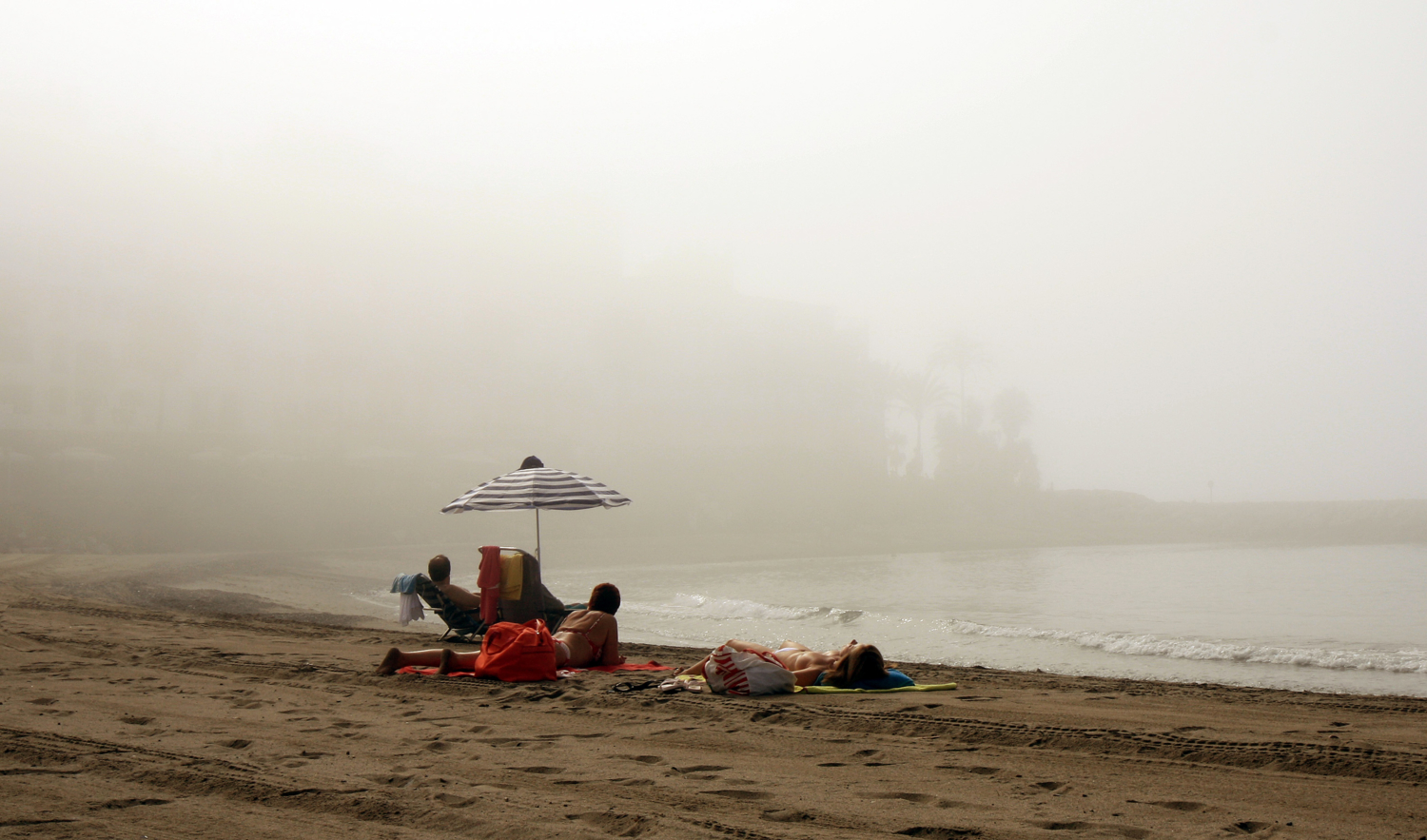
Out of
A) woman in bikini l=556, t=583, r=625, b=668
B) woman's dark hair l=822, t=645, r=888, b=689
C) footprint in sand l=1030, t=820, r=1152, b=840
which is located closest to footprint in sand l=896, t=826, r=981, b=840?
footprint in sand l=1030, t=820, r=1152, b=840

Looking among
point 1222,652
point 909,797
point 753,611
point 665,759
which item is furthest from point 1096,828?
point 753,611

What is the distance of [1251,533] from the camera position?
96250 mm

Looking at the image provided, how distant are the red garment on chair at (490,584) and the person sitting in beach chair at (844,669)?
3.27m

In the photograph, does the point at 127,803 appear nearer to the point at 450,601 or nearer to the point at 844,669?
the point at 844,669

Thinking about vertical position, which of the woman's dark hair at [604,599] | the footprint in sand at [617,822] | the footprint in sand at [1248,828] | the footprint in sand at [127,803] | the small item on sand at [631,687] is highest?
the woman's dark hair at [604,599]

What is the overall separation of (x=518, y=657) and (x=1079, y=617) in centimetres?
1316

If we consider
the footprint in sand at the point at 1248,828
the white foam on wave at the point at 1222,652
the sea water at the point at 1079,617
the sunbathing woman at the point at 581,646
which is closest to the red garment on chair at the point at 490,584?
the sunbathing woman at the point at 581,646

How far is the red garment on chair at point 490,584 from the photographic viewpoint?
9.15 meters

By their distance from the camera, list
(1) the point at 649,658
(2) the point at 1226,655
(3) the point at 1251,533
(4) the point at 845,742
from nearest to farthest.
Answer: (4) the point at 845,742 → (1) the point at 649,658 → (2) the point at 1226,655 → (3) the point at 1251,533

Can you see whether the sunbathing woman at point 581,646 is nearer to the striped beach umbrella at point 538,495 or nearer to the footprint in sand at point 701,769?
the striped beach umbrella at point 538,495

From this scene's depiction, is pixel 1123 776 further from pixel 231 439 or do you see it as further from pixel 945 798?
pixel 231 439

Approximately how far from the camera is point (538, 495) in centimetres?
920

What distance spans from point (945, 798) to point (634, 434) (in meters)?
74.3

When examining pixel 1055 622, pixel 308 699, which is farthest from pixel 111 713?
pixel 1055 622
